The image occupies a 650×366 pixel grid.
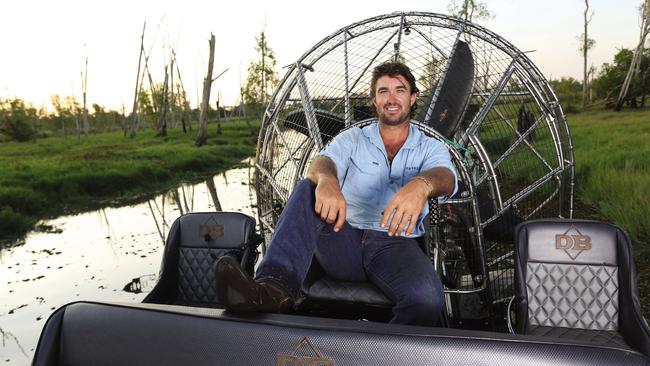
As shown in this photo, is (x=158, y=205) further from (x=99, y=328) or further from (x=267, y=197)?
(x=99, y=328)

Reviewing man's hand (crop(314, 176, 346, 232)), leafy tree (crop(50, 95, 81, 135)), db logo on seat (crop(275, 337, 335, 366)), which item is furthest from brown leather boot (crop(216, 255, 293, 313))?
leafy tree (crop(50, 95, 81, 135))

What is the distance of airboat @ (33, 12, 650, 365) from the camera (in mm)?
941

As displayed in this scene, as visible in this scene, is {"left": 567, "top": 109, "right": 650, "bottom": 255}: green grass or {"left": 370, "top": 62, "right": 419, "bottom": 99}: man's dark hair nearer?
{"left": 370, "top": 62, "right": 419, "bottom": 99}: man's dark hair

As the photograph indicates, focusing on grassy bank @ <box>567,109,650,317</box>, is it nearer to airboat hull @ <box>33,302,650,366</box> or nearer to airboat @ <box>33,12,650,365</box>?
airboat @ <box>33,12,650,365</box>

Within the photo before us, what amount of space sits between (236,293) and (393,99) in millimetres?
1639

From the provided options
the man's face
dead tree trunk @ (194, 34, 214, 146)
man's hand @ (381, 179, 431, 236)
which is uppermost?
dead tree trunk @ (194, 34, 214, 146)

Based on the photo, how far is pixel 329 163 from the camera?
7.47 feet

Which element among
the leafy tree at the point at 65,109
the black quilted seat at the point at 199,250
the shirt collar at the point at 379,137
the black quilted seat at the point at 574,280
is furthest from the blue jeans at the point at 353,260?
the leafy tree at the point at 65,109

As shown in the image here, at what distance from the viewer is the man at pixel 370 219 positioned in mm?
1748

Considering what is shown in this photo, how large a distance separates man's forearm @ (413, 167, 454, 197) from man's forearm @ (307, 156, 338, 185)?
39 cm

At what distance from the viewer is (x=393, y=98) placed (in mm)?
2551

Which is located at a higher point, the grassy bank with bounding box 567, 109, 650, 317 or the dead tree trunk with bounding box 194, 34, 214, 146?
the dead tree trunk with bounding box 194, 34, 214, 146

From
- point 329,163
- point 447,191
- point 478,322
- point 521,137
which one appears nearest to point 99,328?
point 329,163

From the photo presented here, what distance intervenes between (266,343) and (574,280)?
2.19 metres
